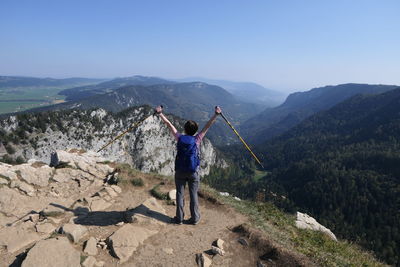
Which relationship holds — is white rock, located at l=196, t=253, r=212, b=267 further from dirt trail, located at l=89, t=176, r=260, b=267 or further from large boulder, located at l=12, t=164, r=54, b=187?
large boulder, located at l=12, t=164, r=54, b=187

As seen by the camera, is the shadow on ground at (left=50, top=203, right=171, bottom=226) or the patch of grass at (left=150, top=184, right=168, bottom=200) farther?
the patch of grass at (left=150, top=184, right=168, bottom=200)

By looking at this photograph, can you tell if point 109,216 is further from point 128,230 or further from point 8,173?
point 8,173

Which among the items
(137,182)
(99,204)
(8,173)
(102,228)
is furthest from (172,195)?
(8,173)

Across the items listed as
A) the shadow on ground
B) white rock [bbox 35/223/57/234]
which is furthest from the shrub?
white rock [bbox 35/223/57/234]

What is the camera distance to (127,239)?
9.97 meters

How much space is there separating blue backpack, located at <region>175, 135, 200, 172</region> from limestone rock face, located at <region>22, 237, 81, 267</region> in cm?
474

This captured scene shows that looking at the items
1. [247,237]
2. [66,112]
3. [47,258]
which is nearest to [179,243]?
[247,237]

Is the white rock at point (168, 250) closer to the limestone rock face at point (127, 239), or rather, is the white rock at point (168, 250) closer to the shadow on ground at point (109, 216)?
the limestone rock face at point (127, 239)

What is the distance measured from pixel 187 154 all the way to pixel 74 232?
5.41 m

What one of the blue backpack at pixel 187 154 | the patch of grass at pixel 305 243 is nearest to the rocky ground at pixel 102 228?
the patch of grass at pixel 305 243

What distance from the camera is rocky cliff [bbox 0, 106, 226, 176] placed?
107938 millimetres

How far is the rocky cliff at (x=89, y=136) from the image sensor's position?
108 metres

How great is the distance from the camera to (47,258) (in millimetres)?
8430

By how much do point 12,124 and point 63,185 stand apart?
117010 millimetres
